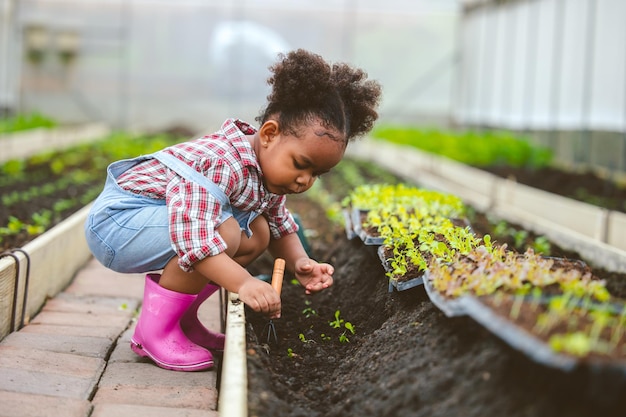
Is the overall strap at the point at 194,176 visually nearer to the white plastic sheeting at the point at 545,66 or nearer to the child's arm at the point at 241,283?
the child's arm at the point at 241,283

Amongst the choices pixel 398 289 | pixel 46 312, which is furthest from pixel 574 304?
pixel 46 312

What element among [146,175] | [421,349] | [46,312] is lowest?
[46,312]

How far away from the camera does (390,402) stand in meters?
2.02

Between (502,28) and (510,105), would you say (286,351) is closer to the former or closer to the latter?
(510,105)

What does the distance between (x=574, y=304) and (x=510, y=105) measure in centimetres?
1192

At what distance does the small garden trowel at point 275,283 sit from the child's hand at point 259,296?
145mm

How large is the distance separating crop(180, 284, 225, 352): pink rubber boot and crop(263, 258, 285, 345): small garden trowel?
20 centimetres

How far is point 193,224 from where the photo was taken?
8.34 feet

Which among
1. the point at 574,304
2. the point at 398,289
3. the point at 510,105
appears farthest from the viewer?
the point at 510,105

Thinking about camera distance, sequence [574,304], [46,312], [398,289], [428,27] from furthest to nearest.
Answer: [428,27]
[46,312]
[398,289]
[574,304]

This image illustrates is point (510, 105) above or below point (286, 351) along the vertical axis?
above

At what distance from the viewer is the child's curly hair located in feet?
8.83

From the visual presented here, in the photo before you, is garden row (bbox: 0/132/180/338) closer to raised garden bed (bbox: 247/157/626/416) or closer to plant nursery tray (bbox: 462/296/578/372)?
raised garden bed (bbox: 247/157/626/416)

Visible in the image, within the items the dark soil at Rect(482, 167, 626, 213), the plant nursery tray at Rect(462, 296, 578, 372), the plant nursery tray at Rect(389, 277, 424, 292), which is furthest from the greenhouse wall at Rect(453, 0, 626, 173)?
the plant nursery tray at Rect(462, 296, 578, 372)
